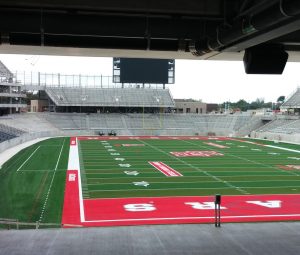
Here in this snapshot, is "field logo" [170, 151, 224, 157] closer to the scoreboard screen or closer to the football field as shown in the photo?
the football field

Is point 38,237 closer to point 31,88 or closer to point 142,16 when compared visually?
point 142,16

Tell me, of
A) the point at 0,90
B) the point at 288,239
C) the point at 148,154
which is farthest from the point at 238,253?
the point at 0,90

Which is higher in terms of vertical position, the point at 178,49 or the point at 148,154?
the point at 178,49

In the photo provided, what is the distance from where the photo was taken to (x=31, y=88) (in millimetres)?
69562

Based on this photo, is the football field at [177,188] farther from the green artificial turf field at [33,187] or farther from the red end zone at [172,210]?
the green artificial turf field at [33,187]

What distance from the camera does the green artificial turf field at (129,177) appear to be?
16359 millimetres

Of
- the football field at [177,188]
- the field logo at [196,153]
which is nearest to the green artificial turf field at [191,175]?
the football field at [177,188]

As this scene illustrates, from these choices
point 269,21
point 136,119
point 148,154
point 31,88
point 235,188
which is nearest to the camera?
point 269,21

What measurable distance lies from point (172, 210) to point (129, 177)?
7097mm

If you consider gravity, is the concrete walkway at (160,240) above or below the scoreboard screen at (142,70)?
below

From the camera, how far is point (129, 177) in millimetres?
21766

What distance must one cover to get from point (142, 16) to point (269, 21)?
2941mm

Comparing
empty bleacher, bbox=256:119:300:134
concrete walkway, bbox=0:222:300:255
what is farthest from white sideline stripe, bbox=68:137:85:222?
empty bleacher, bbox=256:119:300:134

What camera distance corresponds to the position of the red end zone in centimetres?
1358
